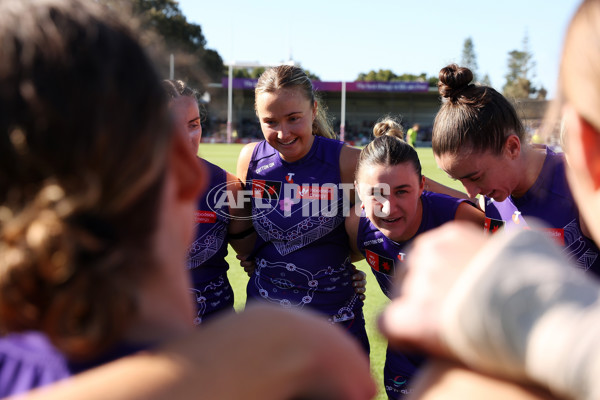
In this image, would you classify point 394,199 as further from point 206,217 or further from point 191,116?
point 191,116

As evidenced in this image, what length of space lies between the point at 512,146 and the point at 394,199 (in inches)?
27.3

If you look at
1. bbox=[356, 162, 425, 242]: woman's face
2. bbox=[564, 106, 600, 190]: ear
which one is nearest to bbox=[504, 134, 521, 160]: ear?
bbox=[356, 162, 425, 242]: woman's face

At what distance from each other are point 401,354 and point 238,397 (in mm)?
2548

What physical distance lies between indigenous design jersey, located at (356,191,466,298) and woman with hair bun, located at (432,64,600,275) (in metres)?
0.25

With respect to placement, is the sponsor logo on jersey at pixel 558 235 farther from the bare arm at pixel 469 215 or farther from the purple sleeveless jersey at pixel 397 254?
the purple sleeveless jersey at pixel 397 254

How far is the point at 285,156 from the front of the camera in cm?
355

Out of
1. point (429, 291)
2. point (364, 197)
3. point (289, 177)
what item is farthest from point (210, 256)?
point (429, 291)

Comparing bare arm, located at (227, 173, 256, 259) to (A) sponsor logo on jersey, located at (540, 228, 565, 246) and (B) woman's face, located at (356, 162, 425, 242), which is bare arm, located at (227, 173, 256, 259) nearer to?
(B) woman's face, located at (356, 162, 425, 242)

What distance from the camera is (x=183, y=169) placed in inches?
32.6

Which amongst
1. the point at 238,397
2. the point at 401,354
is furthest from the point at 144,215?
the point at 401,354

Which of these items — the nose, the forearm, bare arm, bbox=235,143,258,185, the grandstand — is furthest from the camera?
the grandstand

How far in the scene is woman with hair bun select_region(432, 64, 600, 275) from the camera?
2.67 meters

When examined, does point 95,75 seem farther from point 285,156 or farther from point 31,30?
point 285,156

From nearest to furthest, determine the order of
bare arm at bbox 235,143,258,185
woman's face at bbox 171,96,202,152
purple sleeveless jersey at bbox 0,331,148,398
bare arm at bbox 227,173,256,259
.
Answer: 1. purple sleeveless jersey at bbox 0,331,148,398
2. woman's face at bbox 171,96,202,152
3. bare arm at bbox 227,173,256,259
4. bare arm at bbox 235,143,258,185
